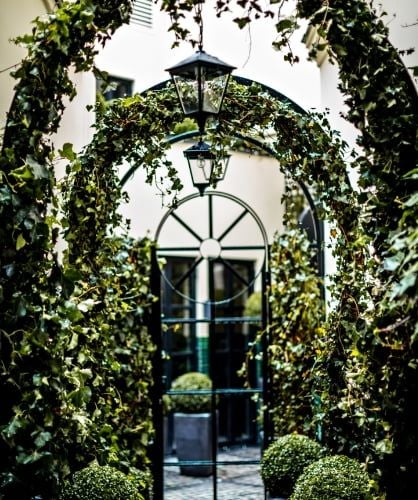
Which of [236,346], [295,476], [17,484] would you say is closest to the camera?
[17,484]

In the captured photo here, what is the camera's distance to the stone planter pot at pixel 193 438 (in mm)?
8984

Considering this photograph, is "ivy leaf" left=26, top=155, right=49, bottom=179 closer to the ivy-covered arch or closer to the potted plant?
the ivy-covered arch

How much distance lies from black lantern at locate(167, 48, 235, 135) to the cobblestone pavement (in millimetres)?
4536

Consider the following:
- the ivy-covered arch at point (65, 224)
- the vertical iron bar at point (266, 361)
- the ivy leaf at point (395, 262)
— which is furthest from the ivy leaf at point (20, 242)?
the vertical iron bar at point (266, 361)

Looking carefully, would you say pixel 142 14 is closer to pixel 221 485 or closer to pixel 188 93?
pixel 221 485

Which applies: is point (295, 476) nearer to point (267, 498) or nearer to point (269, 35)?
point (267, 498)

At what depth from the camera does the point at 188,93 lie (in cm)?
421

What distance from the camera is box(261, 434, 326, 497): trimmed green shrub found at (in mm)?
5848

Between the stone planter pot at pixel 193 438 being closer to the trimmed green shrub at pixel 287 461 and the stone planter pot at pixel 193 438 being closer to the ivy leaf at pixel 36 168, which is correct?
the trimmed green shrub at pixel 287 461

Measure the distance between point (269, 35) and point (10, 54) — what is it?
565 centimetres

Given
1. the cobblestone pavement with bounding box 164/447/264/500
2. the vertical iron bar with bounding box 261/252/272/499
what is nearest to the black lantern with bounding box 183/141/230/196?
the vertical iron bar with bounding box 261/252/272/499

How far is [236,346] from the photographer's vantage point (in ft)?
35.2

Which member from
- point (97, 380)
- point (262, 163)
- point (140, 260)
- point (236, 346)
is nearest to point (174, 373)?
point (236, 346)

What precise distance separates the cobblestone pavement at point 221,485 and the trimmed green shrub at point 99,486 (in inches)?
128
